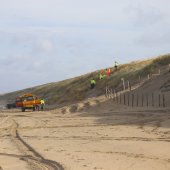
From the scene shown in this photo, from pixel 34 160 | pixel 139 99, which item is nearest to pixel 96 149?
pixel 34 160

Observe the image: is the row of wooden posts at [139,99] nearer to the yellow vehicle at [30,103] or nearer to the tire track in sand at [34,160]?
the yellow vehicle at [30,103]

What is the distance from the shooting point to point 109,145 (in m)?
15.8

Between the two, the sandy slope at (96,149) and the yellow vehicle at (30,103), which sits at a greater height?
the yellow vehicle at (30,103)

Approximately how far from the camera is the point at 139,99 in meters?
39.9

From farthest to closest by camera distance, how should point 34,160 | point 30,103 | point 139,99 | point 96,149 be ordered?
1. point 30,103
2. point 139,99
3. point 96,149
4. point 34,160

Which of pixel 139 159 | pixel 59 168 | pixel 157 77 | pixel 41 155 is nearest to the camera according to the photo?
pixel 59 168

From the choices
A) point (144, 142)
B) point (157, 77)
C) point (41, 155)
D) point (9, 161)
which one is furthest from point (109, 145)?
point (157, 77)

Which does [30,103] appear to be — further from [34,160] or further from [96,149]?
[34,160]

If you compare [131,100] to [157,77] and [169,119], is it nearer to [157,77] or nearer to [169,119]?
[157,77]

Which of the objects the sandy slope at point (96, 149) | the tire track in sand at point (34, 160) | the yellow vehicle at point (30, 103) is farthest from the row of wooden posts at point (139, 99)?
the tire track in sand at point (34, 160)

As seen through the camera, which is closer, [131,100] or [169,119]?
[169,119]

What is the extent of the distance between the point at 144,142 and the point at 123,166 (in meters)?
4.83

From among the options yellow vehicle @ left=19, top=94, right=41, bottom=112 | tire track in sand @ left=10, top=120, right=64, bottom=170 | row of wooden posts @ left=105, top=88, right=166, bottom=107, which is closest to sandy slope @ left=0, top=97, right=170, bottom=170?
tire track in sand @ left=10, top=120, right=64, bottom=170

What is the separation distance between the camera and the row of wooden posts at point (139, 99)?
35.5m
